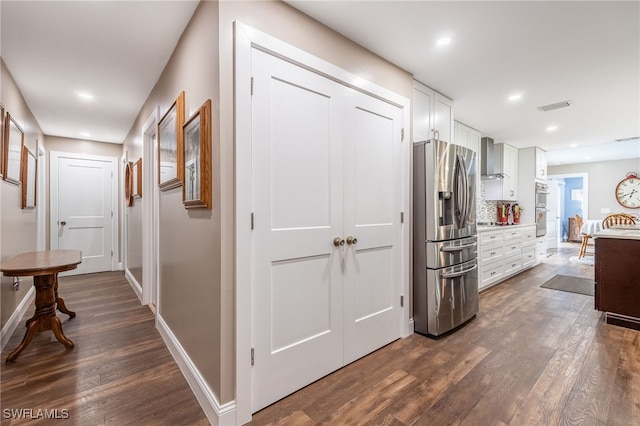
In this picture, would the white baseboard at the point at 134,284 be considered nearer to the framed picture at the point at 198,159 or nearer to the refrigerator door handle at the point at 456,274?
the framed picture at the point at 198,159

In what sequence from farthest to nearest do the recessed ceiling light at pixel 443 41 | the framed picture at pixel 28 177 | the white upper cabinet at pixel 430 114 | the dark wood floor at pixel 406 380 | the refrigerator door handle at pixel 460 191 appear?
1. the framed picture at pixel 28 177
2. the white upper cabinet at pixel 430 114
3. the refrigerator door handle at pixel 460 191
4. the recessed ceiling light at pixel 443 41
5. the dark wood floor at pixel 406 380

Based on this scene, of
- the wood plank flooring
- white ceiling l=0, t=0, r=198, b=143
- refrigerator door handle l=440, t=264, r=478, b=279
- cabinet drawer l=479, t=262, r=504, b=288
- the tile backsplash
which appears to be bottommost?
the wood plank flooring

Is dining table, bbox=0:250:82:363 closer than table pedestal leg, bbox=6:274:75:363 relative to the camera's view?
Yes


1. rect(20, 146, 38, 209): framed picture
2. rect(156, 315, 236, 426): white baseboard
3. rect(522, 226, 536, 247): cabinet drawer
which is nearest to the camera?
rect(156, 315, 236, 426): white baseboard

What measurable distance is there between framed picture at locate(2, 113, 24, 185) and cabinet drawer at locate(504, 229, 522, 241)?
5914mm

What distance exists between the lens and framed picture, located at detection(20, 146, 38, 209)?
3031mm

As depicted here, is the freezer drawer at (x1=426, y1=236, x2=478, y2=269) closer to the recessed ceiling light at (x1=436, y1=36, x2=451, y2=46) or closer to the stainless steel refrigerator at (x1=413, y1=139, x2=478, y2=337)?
the stainless steel refrigerator at (x1=413, y1=139, x2=478, y2=337)

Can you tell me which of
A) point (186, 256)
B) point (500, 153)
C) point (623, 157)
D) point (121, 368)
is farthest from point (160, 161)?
point (623, 157)

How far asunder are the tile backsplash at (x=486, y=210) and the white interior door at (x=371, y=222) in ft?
11.2

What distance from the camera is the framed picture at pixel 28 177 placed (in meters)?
3.03

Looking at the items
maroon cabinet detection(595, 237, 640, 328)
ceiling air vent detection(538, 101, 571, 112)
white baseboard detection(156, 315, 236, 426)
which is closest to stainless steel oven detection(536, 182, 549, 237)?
ceiling air vent detection(538, 101, 571, 112)

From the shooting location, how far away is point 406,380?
191cm

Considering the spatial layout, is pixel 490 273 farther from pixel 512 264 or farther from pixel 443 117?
pixel 443 117

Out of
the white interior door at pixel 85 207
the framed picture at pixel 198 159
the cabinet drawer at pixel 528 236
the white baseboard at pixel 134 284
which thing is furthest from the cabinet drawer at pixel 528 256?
the white interior door at pixel 85 207
